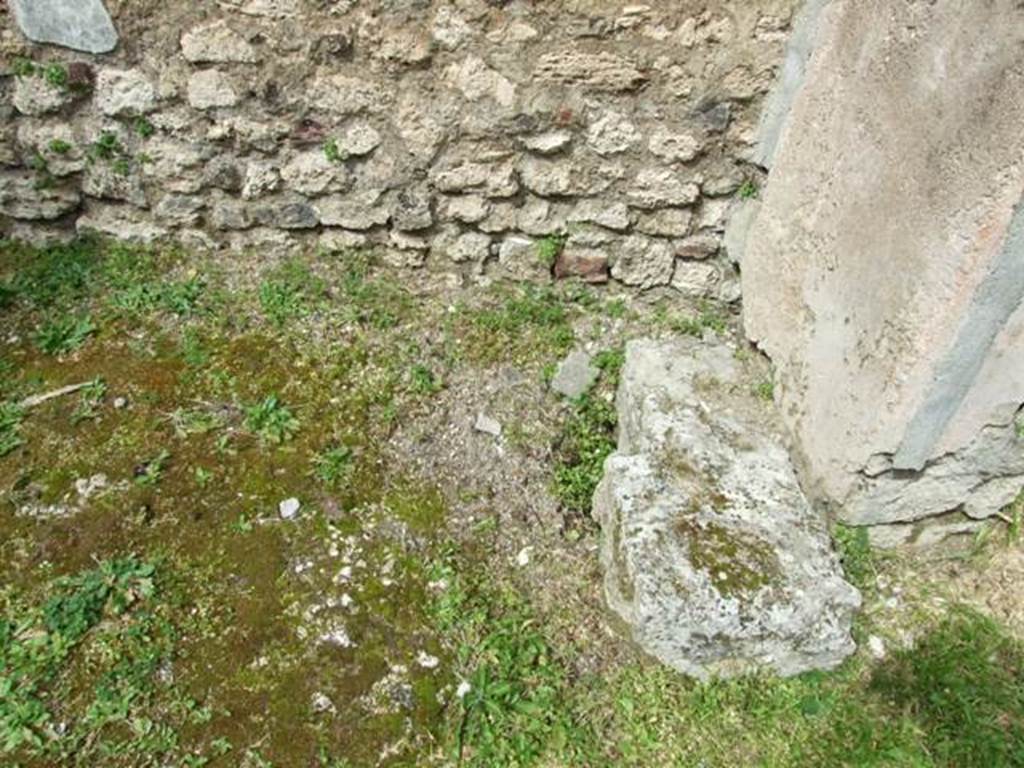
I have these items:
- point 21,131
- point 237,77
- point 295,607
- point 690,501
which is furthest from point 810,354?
point 21,131

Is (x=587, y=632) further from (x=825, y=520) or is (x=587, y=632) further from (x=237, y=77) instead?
(x=237, y=77)

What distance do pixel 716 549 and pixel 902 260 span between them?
90 cm

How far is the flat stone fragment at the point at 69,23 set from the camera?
2652 mm

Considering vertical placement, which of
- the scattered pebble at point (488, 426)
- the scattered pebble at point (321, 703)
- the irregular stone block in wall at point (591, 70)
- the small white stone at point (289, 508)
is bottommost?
the scattered pebble at point (321, 703)

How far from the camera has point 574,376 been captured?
9.33 ft

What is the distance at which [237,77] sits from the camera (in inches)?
108

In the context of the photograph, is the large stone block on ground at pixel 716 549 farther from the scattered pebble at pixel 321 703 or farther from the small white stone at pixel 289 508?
the small white stone at pixel 289 508

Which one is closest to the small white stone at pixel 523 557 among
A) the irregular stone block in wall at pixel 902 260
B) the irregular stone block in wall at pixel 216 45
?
the irregular stone block in wall at pixel 902 260

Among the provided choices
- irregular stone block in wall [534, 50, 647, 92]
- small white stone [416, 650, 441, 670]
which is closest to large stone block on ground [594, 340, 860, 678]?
small white stone [416, 650, 441, 670]

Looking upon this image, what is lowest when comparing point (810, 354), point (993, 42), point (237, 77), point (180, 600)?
point (180, 600)

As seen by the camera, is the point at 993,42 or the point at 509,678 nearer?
the point at 993,42

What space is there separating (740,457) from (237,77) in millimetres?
Answer: 2166

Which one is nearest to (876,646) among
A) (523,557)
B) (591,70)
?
(523,557)

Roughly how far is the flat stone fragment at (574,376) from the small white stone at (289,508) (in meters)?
1.00
